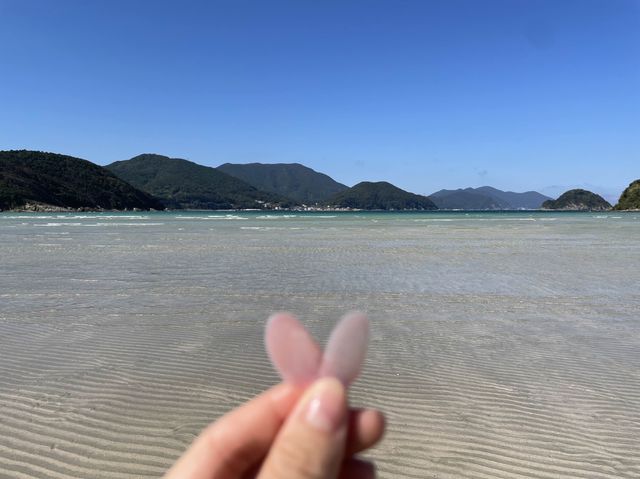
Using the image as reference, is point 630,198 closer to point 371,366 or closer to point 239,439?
point 371,366

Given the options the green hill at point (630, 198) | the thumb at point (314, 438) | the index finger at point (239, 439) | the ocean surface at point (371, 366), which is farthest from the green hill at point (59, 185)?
the green hill at point (630, 198)

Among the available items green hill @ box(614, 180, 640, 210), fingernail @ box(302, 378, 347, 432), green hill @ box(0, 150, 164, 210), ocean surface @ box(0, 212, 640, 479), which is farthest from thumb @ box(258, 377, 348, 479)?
green hill @ box(614, 180, 640, 210)

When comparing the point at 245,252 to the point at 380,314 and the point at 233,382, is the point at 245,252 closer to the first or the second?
the point at 380,314

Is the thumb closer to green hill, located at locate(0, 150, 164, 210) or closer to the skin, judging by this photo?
the skin

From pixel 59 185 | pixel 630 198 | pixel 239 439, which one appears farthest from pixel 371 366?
pixel 630 198

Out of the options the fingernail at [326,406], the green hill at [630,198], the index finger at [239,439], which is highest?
the green hill at [630,198]

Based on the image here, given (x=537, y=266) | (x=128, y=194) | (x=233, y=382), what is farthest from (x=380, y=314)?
(x=128, y=194)

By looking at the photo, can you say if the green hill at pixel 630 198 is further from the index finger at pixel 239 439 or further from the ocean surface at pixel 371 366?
the index finger at pixel 239 439

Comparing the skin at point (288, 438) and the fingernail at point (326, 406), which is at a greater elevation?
the fingernail at point (326, 406)
